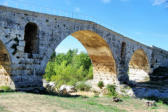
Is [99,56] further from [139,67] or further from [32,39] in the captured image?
[139,67]

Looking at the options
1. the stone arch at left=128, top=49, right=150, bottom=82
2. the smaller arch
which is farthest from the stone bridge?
the stone arch at left=128, top=49, right=150, bottom=82

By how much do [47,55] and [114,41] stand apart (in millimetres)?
7217

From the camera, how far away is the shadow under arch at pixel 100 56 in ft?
47.5

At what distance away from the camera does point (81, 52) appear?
30.2 m

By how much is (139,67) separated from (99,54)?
9.80m

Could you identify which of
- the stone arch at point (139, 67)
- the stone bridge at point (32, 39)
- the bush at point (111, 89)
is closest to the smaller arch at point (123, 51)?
the stone bridge at point (32, 39)

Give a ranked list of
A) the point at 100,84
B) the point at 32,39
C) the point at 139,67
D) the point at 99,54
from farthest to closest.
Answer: the point at 139,67 → the point at 100,84 → the point at 99,54 → the point at 32,39

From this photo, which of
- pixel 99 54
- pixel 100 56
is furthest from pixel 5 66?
pixel 100 56

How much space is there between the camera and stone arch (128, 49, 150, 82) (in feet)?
73.9

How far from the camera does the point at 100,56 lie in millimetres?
16312

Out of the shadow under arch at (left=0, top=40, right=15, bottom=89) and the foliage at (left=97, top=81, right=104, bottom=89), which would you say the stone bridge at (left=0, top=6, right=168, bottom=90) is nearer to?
the shadow under arch at (left=0, top=40, right=15, bottom=89)

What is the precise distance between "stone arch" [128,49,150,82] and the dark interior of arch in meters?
6.90

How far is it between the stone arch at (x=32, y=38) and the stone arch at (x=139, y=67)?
15.0 meters

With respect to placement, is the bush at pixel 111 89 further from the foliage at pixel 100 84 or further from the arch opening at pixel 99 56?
the foliage at pixel 100 84
